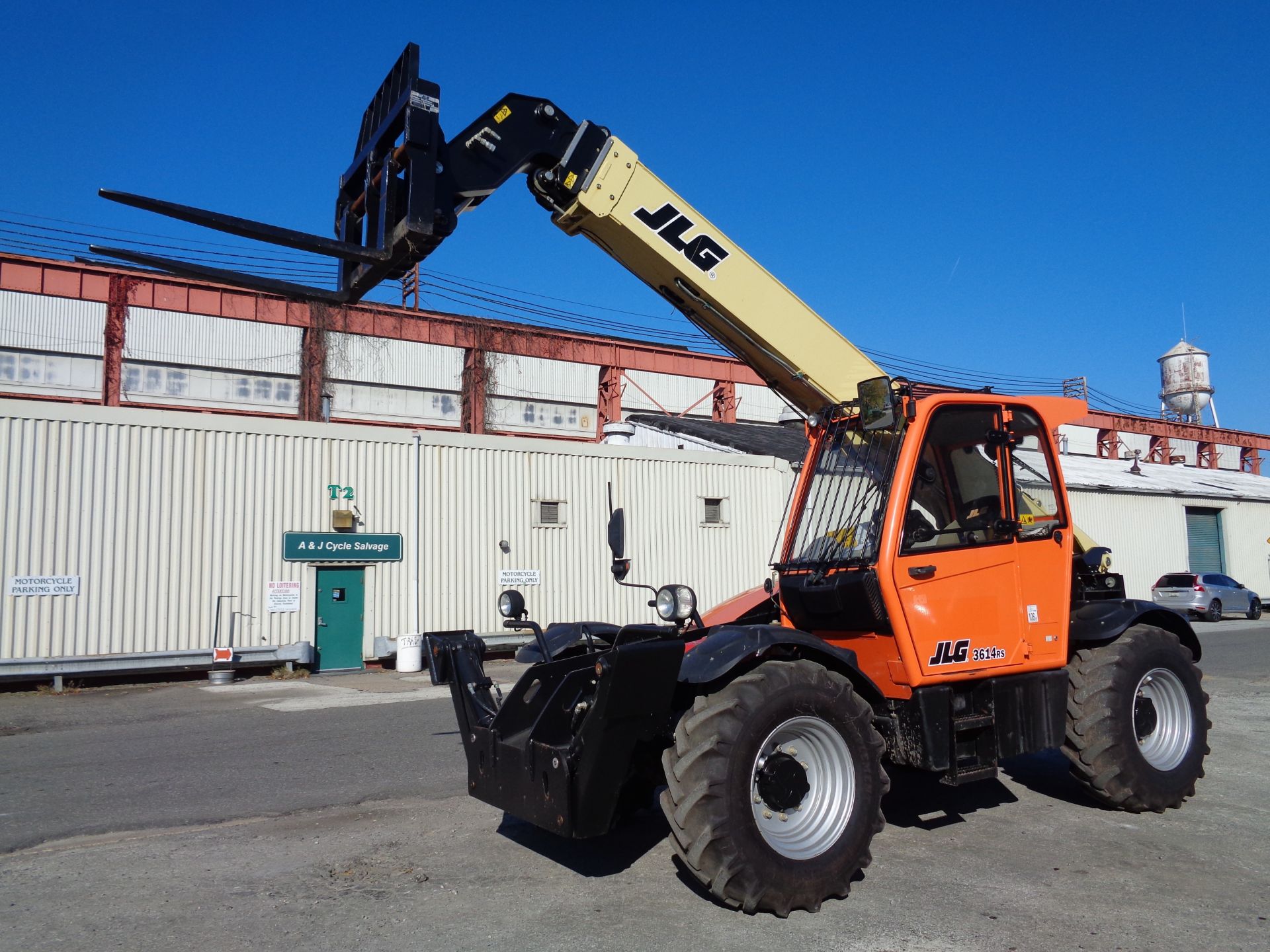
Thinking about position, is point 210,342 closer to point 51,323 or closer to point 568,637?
point 51,323

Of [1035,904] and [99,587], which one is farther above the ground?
[99,587]

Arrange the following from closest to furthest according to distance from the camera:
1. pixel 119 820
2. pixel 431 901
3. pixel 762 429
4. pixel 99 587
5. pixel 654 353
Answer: pixel 431 901
pixel 119 820
pixel 99 587
pixel 762 429
pixel 654 353

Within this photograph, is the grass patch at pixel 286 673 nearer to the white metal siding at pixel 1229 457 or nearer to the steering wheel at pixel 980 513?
the steering wheel at pixel 980 513

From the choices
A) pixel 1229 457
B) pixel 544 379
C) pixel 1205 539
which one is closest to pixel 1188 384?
pixel 1229 457

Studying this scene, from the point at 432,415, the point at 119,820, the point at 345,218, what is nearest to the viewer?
the point at 345,218

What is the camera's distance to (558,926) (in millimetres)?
4281

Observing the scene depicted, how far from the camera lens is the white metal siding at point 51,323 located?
31.3 m

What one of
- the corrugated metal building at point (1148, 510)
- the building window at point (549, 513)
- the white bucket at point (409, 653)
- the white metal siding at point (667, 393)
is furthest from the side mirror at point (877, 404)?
the white metal siding at point (667, 393)

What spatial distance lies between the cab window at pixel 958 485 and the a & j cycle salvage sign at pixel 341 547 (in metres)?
14.7

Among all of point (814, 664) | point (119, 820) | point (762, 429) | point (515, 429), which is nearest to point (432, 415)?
point (515, 429)

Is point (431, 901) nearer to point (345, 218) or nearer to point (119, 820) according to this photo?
point (119, 820)

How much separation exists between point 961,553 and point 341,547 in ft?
49.0

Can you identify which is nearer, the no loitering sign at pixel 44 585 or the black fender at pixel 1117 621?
the black fender at pixel 1117 621

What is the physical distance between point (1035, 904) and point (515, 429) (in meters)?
37.2
